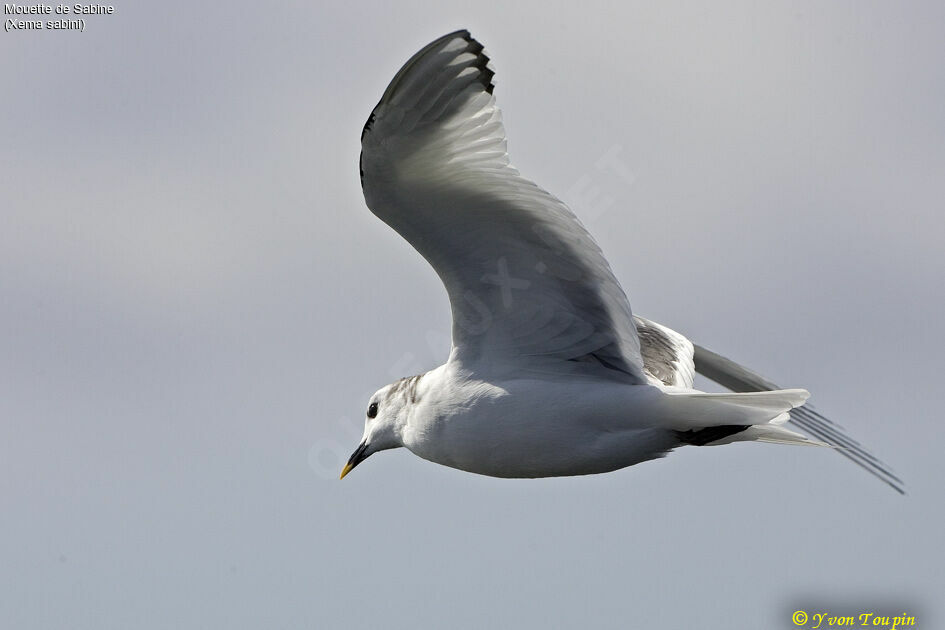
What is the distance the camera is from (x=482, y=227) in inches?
271

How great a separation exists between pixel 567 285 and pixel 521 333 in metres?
0.50

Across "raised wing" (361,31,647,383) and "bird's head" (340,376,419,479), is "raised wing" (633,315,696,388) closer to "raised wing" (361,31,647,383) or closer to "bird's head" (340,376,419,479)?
"raised wing" (361,31,647,383)

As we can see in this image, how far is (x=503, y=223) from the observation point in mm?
6844

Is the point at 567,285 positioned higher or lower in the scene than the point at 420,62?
lower

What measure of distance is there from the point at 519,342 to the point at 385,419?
53.7 inches

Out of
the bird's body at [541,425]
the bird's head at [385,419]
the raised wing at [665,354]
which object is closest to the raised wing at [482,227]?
the bird's body at [541,425]

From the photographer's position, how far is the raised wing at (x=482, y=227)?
6156mm

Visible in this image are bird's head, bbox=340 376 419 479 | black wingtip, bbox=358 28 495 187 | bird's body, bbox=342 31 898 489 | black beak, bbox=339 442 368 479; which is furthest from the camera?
black beak, bbox=339 442 368 479

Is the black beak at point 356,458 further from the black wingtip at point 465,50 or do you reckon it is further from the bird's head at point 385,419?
the black wingtip at point 465,50

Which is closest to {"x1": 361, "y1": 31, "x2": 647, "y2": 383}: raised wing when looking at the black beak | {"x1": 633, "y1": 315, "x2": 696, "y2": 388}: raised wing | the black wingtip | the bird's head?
the black wingtip

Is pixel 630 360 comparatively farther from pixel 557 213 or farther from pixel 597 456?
pixel 557 213

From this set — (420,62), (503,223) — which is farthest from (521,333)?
(420,62)

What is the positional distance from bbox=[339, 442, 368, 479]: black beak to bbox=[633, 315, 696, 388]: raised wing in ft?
6.95

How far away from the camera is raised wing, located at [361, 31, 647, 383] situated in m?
6.16
